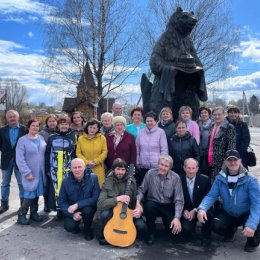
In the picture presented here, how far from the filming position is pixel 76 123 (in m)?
5.54

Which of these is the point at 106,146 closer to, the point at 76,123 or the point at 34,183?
the point at 76,123

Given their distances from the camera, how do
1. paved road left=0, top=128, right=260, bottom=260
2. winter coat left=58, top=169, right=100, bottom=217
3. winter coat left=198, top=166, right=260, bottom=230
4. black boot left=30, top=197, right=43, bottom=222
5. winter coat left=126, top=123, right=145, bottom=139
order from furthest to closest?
winter coat left=126, top=123, right=145, bottom=139, black boot left=30, top=197, right=43, bottom=222, winter coat left=58, top=169, right=100, bottom=217, winter coat left=198, top=166, right=260, bottom=230, paved road left=0, top=128, right=260, bottom=260

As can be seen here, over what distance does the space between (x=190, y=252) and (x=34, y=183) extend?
A: 242 centimetres

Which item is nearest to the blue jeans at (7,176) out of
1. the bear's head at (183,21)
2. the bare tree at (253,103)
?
the bear's head at (183,21)

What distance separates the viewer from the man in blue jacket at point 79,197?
4.39m

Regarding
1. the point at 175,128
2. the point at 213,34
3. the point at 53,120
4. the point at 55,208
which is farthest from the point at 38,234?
the point at 213,34

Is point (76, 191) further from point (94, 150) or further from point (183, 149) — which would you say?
point (183, 149)

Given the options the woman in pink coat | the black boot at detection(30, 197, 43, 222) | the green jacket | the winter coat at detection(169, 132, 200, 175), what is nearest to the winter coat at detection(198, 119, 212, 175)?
the woman in pink coat

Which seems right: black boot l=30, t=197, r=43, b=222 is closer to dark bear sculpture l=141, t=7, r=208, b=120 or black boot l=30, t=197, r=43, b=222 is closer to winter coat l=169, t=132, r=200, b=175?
winter coat l=169, t=132, r=200, b=175

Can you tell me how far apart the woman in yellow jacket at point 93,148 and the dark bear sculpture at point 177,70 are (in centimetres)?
134

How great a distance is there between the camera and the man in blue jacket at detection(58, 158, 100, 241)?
14.4ft

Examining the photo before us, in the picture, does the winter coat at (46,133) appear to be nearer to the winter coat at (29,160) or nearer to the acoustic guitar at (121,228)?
the winter coat at (29,160)

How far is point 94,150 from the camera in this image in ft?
16.1

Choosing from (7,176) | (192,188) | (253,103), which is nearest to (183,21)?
(192,188)
